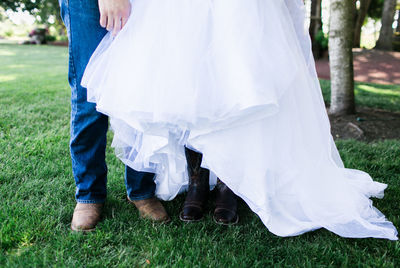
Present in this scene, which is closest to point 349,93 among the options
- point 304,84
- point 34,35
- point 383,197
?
point 383,197

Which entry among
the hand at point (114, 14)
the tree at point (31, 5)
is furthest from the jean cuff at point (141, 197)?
the tree at point (31, 5)

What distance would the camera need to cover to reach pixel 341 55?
355 cm

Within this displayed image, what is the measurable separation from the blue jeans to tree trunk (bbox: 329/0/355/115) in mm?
2779

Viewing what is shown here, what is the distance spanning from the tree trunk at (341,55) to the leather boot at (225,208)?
2.47 m

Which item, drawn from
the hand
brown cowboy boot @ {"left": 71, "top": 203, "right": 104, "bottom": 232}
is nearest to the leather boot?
brown cowboy boot @ {"left": 71, "top": 203, "right": 104, "bottom": 232}

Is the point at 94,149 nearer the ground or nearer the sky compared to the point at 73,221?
nearer the sky

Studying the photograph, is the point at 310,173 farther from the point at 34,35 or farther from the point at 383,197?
the point at 34,35

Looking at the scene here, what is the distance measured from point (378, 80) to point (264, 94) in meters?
7.82

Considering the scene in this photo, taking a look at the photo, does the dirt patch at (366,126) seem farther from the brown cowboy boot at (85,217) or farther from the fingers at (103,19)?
the fingers at (103,19)

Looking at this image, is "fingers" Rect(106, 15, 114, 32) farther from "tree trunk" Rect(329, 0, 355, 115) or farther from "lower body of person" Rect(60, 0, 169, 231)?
"tree trunk" Rect(329, 0, 355, 115)

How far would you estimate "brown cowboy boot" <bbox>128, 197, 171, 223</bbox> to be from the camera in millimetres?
1645

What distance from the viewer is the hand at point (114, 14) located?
51.6 inches

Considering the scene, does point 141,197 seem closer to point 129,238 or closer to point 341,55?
point 129,238

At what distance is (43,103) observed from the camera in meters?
4.10
